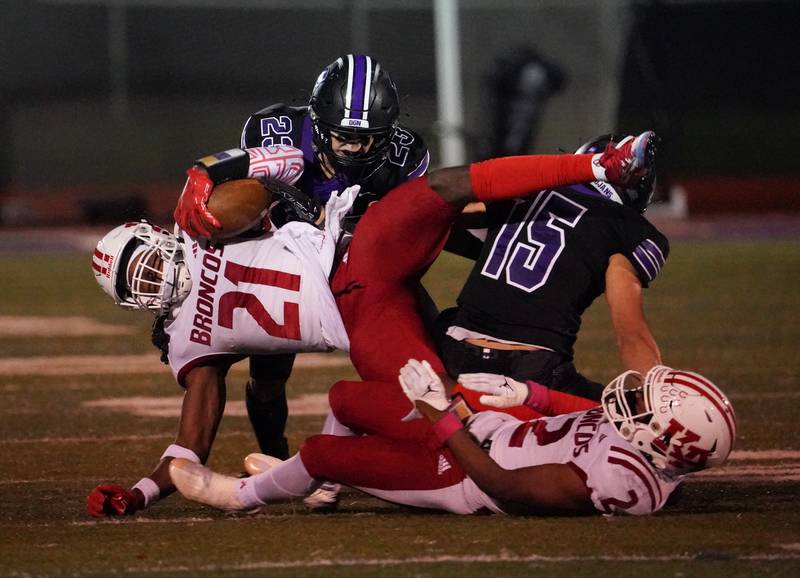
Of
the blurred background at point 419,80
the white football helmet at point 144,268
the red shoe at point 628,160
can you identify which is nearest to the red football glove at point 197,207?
the white football helmet at point 144,268

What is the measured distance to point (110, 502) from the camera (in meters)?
4.45

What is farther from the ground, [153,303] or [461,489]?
[153,303]

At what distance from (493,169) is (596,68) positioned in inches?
683

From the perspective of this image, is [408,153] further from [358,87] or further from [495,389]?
[495,389]

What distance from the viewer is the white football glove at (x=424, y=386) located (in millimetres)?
4141

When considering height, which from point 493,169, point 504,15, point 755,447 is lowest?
point 755,447

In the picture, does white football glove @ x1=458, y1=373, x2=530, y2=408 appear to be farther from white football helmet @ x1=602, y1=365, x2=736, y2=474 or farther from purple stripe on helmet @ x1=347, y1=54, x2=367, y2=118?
purple stripe on helmet @ x1=347, y1=54, x2=367, y2=118

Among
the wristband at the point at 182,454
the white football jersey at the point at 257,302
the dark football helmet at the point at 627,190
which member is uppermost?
the dark football helmet at the point at 627,190

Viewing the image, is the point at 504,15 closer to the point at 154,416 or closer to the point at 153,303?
the point at 154,416

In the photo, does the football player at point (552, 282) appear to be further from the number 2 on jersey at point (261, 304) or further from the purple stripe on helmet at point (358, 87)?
the purple stripe on helmet at point (358, 87)

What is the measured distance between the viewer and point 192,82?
22.5m

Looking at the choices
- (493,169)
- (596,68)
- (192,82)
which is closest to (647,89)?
(596,68)

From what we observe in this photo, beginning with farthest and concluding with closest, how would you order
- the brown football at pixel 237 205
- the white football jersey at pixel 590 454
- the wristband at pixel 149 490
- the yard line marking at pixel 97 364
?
the yard line marking at pixel 97 364
the brown football at pixel 237 205
the wristband at pixel 149 490
the white football jersey at pixel 590 454

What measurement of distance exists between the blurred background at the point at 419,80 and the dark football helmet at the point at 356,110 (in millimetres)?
15670
